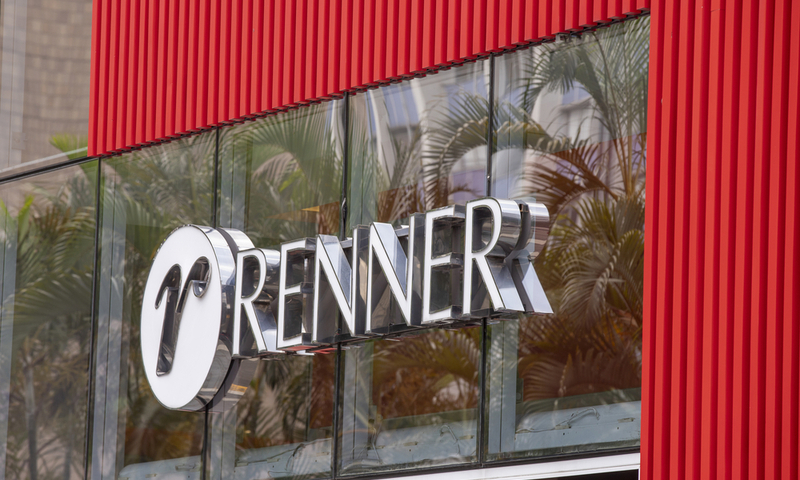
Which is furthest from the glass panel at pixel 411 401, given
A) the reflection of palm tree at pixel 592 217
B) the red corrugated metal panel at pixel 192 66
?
the red corrugated metal panel at pixel 192 66

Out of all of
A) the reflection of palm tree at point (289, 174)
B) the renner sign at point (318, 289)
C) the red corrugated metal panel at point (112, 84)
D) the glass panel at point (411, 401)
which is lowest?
the glass panel at point (411, 401)

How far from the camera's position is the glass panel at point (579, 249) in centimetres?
746

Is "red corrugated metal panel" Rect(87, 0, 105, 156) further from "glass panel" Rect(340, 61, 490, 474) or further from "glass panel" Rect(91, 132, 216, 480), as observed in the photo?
"glass panel" Rect(340, 61, 490, 474)

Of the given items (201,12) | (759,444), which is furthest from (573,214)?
(201,12)

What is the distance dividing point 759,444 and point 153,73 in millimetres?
7079

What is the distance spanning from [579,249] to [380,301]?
5.78 ft

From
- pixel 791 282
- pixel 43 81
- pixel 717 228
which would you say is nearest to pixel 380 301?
pixel 717 228

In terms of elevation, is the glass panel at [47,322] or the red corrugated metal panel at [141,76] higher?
the red corrugated metal panel at [141,76]

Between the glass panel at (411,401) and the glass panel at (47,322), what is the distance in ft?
12.1

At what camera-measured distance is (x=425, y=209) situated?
875 cm

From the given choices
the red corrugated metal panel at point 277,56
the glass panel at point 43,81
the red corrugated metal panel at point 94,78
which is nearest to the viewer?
the red corrugated metal panel at point 277,56

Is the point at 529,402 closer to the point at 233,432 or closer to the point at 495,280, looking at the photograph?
the point at 495,280

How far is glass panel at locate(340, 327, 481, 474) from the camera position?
27.0 ft

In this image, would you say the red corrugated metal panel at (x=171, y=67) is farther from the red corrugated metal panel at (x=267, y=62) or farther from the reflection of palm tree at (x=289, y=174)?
the red corrugated metal panel at (x=267, y=62)
